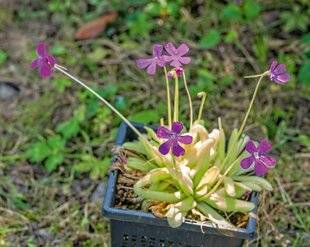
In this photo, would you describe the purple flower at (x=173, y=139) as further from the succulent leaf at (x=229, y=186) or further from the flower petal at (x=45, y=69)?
the flower petal at (x=45, y=69)

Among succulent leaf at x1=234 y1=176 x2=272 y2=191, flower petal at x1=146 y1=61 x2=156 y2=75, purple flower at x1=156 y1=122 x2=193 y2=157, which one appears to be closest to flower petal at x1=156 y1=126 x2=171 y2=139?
purple flower at x1=156 y1=122 x2=193 y2=157

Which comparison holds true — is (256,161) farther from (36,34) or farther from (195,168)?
(36,34)

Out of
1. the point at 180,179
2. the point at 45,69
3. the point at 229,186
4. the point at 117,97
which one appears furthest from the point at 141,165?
the point at 117,97

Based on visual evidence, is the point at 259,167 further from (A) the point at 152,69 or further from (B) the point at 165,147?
(A) the point at 152,69

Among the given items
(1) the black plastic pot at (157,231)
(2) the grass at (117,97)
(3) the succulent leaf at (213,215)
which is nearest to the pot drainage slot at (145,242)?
(1) the black plastic pot at (157,231)

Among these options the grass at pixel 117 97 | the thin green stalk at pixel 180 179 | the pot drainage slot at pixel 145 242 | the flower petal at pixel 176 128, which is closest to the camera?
the flower petal at pixel 176 128
